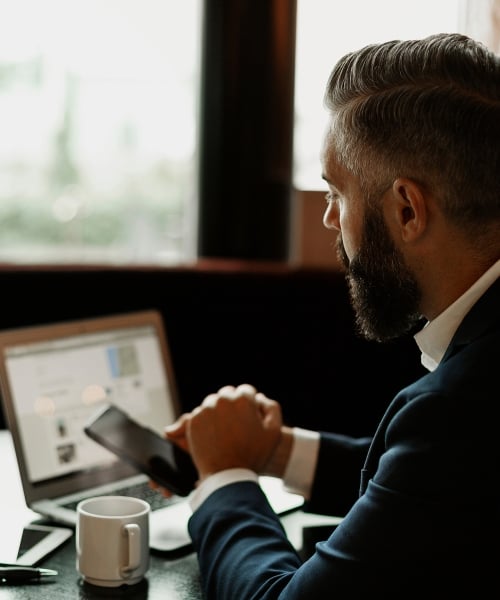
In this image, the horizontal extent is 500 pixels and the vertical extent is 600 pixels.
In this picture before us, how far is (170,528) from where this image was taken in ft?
4.19

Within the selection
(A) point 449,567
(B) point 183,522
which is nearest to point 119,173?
(B) point 183,522

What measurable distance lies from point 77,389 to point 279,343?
0.75 metres

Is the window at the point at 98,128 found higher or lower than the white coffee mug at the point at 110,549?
higher

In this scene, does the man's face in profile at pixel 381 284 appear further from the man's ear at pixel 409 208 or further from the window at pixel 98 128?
the window at pixel 98 128

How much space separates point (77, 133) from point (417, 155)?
2.31 meters

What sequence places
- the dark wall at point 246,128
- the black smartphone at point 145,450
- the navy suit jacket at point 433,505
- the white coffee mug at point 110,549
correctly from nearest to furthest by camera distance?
the navy suit jacket at point 433,505, the white coffee mug at point 110,549, the black smartphone at point 145,450, the dark wall at point 246,128

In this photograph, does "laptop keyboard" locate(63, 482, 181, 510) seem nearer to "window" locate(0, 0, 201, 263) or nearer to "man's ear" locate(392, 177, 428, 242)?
"man's ear" locate(392, 177, 428, 242)

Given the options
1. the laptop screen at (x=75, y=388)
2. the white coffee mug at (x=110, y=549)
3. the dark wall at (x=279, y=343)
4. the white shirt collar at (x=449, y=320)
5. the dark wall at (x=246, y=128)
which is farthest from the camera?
the dark wall at (x=246, y=128)

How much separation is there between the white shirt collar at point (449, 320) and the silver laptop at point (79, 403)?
459 millimetres

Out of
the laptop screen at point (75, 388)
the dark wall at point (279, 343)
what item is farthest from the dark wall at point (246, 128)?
the laptop screen at point (75, 388)

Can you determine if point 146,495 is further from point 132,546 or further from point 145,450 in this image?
point 132,546

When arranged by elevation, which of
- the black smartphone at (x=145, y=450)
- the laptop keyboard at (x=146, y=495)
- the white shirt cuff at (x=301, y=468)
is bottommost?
the laptop keyboard at (x=146, y=495)

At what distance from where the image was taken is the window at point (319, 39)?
9.41ft

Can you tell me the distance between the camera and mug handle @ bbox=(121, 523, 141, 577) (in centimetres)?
105
